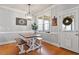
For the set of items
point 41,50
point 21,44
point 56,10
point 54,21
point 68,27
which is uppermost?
point 56,10

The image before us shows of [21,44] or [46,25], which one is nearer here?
[21,44]

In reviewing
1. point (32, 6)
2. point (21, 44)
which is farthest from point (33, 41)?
point (32, 6)

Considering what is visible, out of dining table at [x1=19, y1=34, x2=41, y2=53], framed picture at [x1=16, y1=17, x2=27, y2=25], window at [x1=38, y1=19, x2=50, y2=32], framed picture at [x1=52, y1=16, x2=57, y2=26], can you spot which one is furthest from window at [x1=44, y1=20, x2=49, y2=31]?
framed picture at [x1=16, y1=17, x2=27, y2=25]

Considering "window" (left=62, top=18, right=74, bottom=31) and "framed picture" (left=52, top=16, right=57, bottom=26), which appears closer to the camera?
"window" (left=62, top=18, right=74, bottom=31)

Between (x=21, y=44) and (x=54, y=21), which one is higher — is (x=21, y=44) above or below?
below

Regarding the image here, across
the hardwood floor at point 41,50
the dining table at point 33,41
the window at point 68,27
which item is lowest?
the hardwood floor at point 41,50

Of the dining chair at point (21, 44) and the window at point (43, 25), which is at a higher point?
the window at point (43, 25)

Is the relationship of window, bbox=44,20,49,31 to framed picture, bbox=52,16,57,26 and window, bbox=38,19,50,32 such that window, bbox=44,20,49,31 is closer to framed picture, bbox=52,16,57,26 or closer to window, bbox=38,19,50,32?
window, bbox=38,19,50,32

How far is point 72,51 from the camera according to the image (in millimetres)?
1771

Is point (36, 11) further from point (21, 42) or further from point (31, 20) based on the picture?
point (21, 42)

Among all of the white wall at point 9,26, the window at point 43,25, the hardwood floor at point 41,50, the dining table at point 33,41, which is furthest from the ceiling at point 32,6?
the hardwood floor at point 41,50

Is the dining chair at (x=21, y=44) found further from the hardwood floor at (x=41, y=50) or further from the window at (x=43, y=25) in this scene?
the window at (x=43, y=25)

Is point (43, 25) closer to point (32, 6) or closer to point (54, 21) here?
point (54, 21)
